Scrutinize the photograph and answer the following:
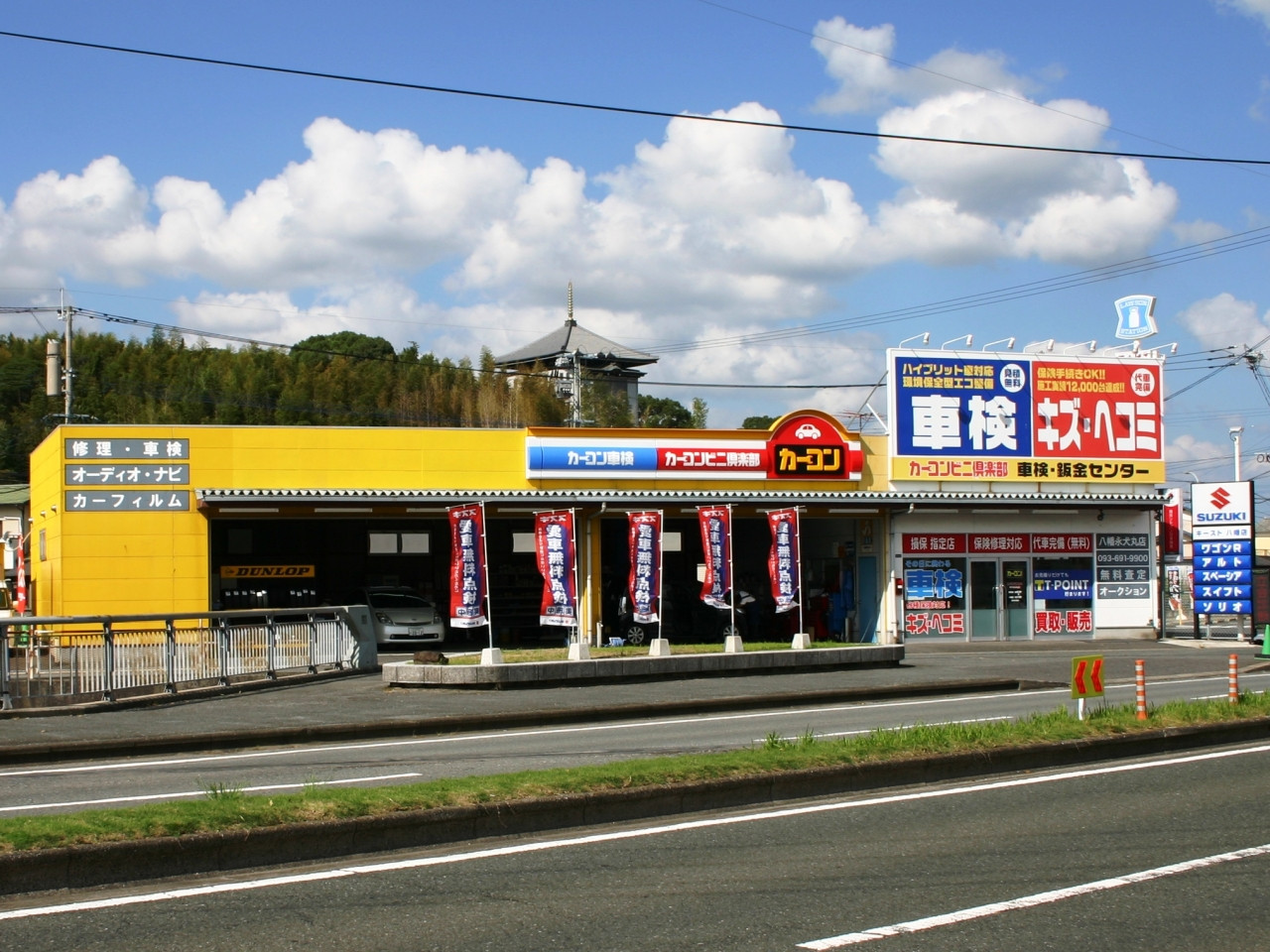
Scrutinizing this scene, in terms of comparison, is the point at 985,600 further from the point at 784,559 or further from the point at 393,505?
the point at 393,505

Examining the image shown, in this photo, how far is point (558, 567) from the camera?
78.2 ft

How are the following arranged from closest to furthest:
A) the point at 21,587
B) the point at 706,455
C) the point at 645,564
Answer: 1. the point at 645,564
2. the point at 706,455
3. the point at 21,587

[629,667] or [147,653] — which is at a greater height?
[147,653]

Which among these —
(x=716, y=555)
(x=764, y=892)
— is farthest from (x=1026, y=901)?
(x=716, y=555)

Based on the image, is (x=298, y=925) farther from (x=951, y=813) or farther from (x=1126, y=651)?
(x=1126, y=651)

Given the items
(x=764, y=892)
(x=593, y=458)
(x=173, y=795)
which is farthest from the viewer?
(x=593, y=458)

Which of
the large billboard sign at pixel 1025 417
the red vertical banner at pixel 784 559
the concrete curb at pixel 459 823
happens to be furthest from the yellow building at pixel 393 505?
the concrete curb at pixel 459 823

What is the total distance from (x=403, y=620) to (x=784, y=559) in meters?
9.61

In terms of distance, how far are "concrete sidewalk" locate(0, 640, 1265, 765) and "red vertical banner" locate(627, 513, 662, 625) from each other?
106 inches

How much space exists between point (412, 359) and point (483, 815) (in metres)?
103

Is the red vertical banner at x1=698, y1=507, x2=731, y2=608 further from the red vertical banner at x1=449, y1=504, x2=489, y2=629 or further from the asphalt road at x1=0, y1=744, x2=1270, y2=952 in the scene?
the asphalt road at x1=0, y1=744, x2=1270, y2=952

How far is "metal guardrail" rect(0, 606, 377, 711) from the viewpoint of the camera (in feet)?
58.9

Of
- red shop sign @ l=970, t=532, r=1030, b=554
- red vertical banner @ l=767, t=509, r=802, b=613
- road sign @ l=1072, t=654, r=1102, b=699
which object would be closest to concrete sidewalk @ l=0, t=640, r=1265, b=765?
red vertical banner @ l=767, t=509, r=802, b=613

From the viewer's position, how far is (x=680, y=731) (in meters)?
16.3
